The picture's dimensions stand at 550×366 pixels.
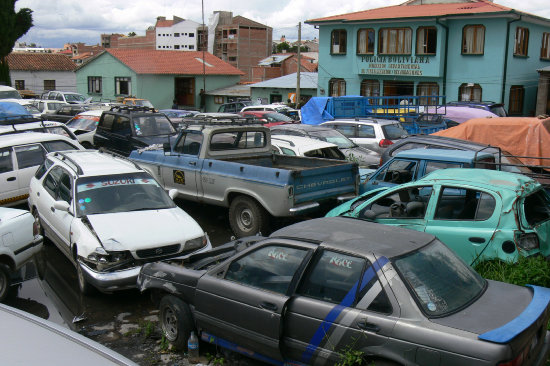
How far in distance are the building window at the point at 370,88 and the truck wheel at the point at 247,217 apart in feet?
89.2

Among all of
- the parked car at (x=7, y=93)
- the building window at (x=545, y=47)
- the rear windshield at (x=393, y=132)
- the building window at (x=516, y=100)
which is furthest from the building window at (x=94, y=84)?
the rear windshield at (x=393, y=132)

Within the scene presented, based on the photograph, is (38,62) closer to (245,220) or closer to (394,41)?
(394,41)

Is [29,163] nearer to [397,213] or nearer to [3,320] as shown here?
[397,213]

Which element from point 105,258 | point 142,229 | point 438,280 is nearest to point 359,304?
point 438,280

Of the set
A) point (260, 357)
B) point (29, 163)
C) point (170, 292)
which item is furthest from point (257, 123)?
point (260, 357)

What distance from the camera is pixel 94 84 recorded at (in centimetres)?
5094

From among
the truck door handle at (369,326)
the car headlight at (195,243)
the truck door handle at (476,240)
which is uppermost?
the truck door handle at (476,240)

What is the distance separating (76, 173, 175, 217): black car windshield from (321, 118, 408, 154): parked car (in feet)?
29.1

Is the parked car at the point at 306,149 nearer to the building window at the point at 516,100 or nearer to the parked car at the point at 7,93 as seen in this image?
the building window at the point at 516,100

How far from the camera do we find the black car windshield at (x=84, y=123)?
19.0 m

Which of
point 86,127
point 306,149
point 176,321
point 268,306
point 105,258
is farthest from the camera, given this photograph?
point 86,127

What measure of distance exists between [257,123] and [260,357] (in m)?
7.30

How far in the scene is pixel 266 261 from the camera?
5121 mm

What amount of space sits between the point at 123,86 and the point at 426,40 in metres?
26.8
